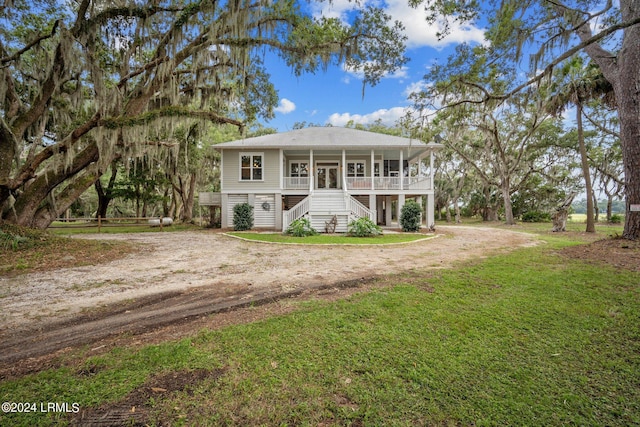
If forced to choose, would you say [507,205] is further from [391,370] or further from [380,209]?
[391,370]

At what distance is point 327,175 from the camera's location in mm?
18375

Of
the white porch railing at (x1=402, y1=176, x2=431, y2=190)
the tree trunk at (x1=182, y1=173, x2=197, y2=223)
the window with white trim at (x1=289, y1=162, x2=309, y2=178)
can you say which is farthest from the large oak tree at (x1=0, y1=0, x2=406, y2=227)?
the tree trunk at (x1=182, y1=173, x2=197, y2=223)

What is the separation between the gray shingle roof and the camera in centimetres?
1543

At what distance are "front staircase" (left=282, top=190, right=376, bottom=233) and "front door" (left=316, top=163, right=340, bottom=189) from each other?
409 centimetres

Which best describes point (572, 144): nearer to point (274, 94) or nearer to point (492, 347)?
point (274, 94)

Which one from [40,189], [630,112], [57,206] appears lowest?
[57,206]

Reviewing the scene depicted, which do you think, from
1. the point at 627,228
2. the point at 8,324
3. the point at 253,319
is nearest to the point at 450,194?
the point at 627,228

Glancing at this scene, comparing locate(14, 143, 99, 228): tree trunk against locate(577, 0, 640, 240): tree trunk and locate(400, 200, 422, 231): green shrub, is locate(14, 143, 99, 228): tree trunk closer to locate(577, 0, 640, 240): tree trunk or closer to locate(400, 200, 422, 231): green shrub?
locate(400, 200, 422, 231): green shrub

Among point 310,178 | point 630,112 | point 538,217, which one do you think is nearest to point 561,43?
point 630,112

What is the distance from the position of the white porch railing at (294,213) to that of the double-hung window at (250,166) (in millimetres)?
3844

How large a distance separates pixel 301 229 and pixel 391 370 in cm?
980

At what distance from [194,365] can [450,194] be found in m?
30.1

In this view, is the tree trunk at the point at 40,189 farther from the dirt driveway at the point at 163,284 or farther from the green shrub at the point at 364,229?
the green shrub at the point at 364,229

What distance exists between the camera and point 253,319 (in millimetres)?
3330
